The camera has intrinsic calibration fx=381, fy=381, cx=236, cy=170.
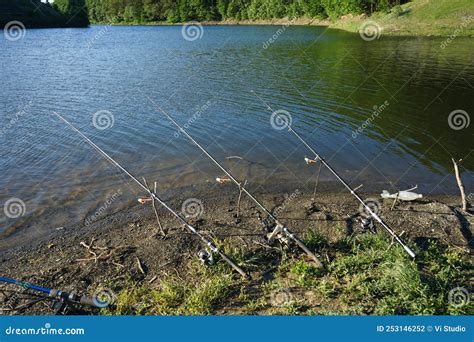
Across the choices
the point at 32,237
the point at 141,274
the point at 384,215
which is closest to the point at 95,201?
the point at 32,237

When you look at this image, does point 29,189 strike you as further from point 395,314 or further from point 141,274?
point 395,314

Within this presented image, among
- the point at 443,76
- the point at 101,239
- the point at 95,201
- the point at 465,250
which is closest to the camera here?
the point at 465,250

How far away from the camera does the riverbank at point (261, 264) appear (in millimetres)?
7609

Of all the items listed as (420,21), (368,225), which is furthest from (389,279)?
(420,21)

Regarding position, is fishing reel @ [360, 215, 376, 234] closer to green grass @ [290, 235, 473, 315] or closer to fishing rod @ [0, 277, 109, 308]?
green grass @ [290, 235, 473, 315]

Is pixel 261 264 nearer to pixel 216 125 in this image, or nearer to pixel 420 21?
pixel 216 125

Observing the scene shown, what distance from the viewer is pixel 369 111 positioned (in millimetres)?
22094

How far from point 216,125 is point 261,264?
12.1m

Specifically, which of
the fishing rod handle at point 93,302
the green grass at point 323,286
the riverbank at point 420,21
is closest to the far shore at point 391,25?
the riverbank at point 420,21

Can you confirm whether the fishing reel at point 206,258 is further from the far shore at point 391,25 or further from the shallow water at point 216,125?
the far shore at point 391,25

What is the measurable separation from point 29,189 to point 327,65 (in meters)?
28.3

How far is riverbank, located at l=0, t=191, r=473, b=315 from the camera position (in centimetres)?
761

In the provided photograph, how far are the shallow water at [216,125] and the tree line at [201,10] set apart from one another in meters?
63.0

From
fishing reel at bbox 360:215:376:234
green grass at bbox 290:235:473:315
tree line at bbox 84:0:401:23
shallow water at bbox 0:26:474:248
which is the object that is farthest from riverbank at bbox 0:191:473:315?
tree line at bbox 84:0:401:23
